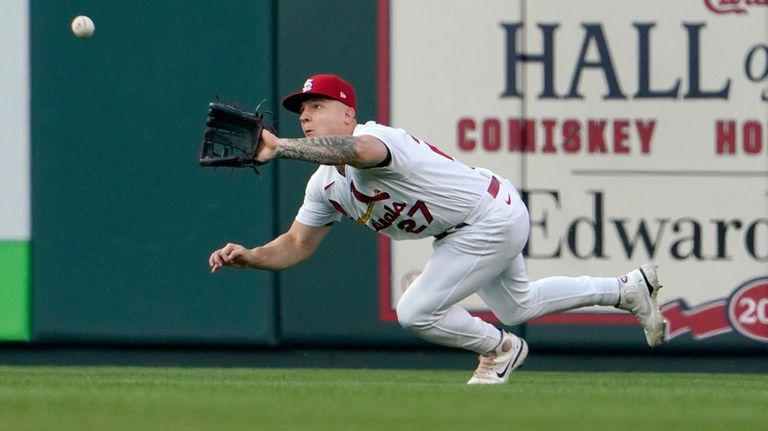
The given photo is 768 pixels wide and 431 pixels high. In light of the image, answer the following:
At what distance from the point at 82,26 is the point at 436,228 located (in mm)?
2975

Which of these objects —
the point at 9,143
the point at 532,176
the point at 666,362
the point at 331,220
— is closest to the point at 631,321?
the point at 666,362

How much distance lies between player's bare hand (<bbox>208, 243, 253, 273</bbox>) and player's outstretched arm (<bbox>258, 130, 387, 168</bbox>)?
2.15 ft

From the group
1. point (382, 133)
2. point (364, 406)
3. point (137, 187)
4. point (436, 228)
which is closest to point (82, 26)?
point (137, 187)

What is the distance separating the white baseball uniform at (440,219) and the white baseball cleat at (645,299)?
53 centimetres

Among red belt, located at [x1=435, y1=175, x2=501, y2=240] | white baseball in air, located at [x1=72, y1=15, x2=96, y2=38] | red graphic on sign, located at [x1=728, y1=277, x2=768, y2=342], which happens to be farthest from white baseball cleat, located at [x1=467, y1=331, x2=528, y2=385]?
white baseball in air, located at [x1=72, y1=15, x2=96, y2=38]

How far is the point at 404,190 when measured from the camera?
7281mm

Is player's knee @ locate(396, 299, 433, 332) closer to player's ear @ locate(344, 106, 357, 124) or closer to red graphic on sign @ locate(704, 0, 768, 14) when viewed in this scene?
player's ear @ locate(344, 106, 357, 124)

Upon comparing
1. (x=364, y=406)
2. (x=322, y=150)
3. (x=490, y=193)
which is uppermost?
(x=322, y=150)

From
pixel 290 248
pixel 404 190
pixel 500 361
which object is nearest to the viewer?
pixel 404 190

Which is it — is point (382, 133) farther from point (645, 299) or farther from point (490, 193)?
point (645, 299)

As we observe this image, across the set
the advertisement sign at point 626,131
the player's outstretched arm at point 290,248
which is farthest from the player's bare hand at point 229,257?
the advertisement sign at point 626,131

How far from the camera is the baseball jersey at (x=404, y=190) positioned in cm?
720

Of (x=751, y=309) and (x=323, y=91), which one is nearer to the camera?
(x=323, y=91)

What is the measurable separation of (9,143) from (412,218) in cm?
335
